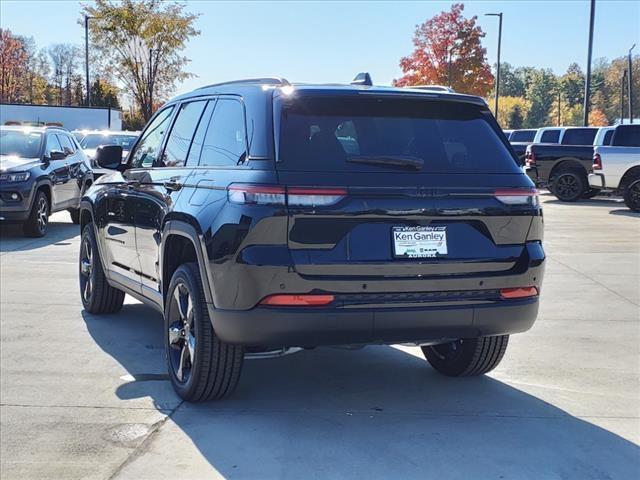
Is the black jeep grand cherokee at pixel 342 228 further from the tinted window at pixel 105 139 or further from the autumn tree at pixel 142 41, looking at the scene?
the autumn tree at pixel 142 41

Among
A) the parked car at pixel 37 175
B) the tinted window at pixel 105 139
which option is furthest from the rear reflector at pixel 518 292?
the tinted window at pixel 105 139

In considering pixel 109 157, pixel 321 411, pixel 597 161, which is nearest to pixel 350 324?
pixel 321 411

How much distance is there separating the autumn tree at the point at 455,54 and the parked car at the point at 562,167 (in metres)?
32.2

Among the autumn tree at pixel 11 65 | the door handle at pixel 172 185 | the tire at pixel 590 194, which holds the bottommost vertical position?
the tire at pixel 590 194

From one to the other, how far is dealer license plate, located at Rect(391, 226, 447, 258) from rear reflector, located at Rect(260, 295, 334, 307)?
43cm

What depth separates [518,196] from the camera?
175 inches

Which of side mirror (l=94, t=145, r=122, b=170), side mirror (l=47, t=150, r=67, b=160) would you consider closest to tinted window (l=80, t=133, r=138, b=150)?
side mirror (l=47, t=150, r=67, b=160)

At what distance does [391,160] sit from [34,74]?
81562 mm

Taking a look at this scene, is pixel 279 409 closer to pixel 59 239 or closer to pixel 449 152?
pixel 449 152

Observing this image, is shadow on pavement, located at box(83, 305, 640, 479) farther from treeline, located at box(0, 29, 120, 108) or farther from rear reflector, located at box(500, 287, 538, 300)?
treeline, located at box(0, 29, 120, 108)

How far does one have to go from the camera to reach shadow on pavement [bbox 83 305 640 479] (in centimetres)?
391

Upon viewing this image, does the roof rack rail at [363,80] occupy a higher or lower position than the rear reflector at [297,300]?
higher

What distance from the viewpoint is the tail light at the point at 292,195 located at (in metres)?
4.04

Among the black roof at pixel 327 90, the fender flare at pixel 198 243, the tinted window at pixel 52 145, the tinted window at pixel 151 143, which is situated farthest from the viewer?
the tinted window at pixel 52 145
